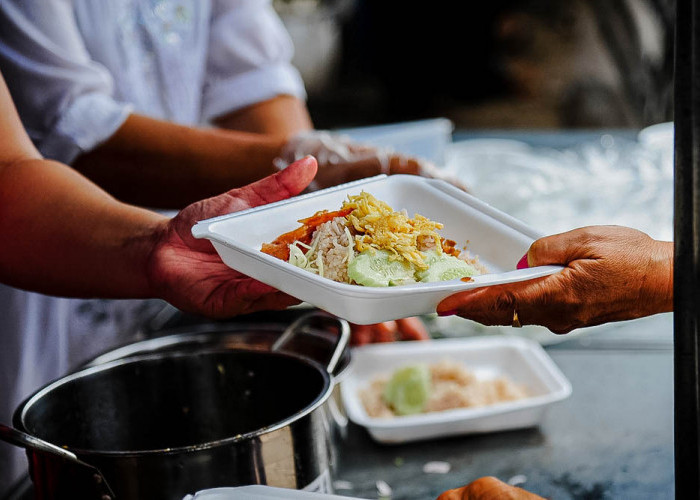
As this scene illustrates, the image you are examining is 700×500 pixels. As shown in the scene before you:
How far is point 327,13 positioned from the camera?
8.76 m

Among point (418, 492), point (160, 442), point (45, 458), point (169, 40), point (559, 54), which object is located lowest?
point (559, 54)

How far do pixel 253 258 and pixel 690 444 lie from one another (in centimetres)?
50

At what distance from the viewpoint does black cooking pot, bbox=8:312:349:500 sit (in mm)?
906

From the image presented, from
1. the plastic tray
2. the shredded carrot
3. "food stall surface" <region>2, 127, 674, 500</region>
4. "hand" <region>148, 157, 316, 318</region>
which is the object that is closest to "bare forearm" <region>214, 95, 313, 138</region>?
"food stall surface" <region>2, 127, 674, 500</region>

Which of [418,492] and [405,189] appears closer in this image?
[405,189]

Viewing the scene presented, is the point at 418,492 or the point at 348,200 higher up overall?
the point at 348,200

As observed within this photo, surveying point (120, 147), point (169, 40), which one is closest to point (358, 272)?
point (120, 147)

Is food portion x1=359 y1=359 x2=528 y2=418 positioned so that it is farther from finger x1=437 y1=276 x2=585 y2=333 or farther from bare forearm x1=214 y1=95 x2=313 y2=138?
bare forearm x1=214 y1=95 x2=313 y2=138

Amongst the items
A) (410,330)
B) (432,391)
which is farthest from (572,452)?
(410,330)

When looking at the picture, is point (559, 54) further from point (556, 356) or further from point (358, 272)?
point (358, 272)

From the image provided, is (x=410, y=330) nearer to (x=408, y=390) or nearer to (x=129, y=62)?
(x=408, y=390)

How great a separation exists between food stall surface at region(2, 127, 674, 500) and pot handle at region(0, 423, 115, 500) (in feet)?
1.70

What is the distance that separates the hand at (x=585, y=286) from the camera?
2.91 ft

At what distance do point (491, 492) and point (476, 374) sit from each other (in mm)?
849
